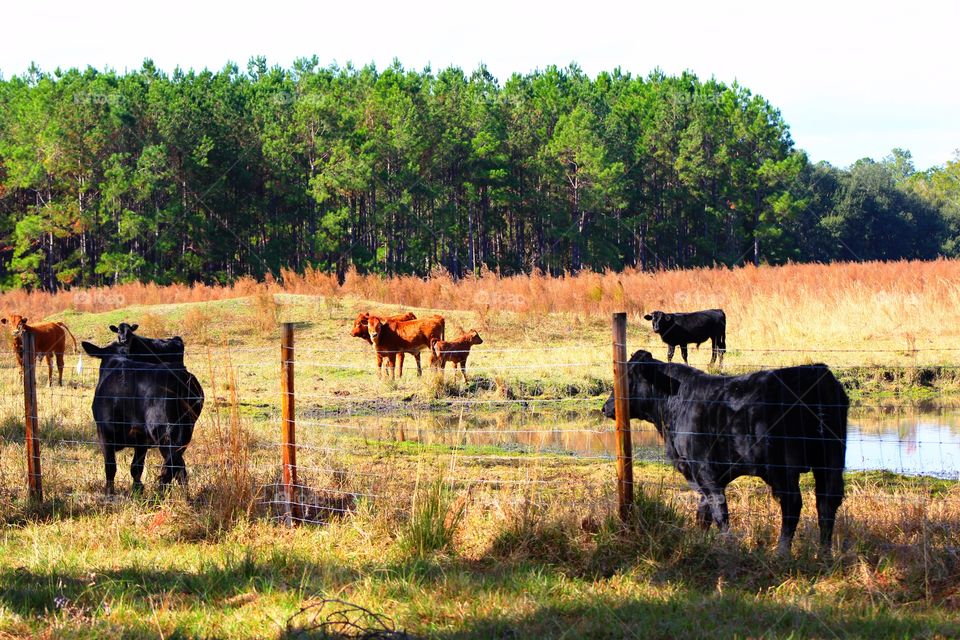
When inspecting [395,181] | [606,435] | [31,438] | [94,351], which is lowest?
[606,435]

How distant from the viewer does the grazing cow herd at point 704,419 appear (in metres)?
6.88

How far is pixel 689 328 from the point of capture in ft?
64.9

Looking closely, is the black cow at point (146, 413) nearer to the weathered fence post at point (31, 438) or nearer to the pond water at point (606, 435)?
the weathered fence post at point (31, 438)

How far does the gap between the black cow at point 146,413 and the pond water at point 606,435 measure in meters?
2.32

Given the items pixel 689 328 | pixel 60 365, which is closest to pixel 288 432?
pixel 60 365

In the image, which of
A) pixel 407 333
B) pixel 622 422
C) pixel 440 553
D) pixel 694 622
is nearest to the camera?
pixel 694 622

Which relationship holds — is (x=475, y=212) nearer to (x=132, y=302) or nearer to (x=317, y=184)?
(x=317, y=184)

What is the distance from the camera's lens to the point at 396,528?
276 inches

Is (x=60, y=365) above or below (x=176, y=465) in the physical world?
above

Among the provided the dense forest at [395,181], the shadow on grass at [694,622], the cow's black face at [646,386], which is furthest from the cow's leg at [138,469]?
the dense forest at [395,181]

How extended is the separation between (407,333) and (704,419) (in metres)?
12.5

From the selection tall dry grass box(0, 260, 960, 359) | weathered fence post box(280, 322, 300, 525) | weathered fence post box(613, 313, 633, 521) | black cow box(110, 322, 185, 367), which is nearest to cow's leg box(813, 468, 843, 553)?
weathered fence post box(613, 313, 633, 521)

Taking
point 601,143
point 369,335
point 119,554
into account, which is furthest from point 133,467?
point 601,143

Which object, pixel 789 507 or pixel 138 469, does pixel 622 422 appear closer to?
pixel 789 507
